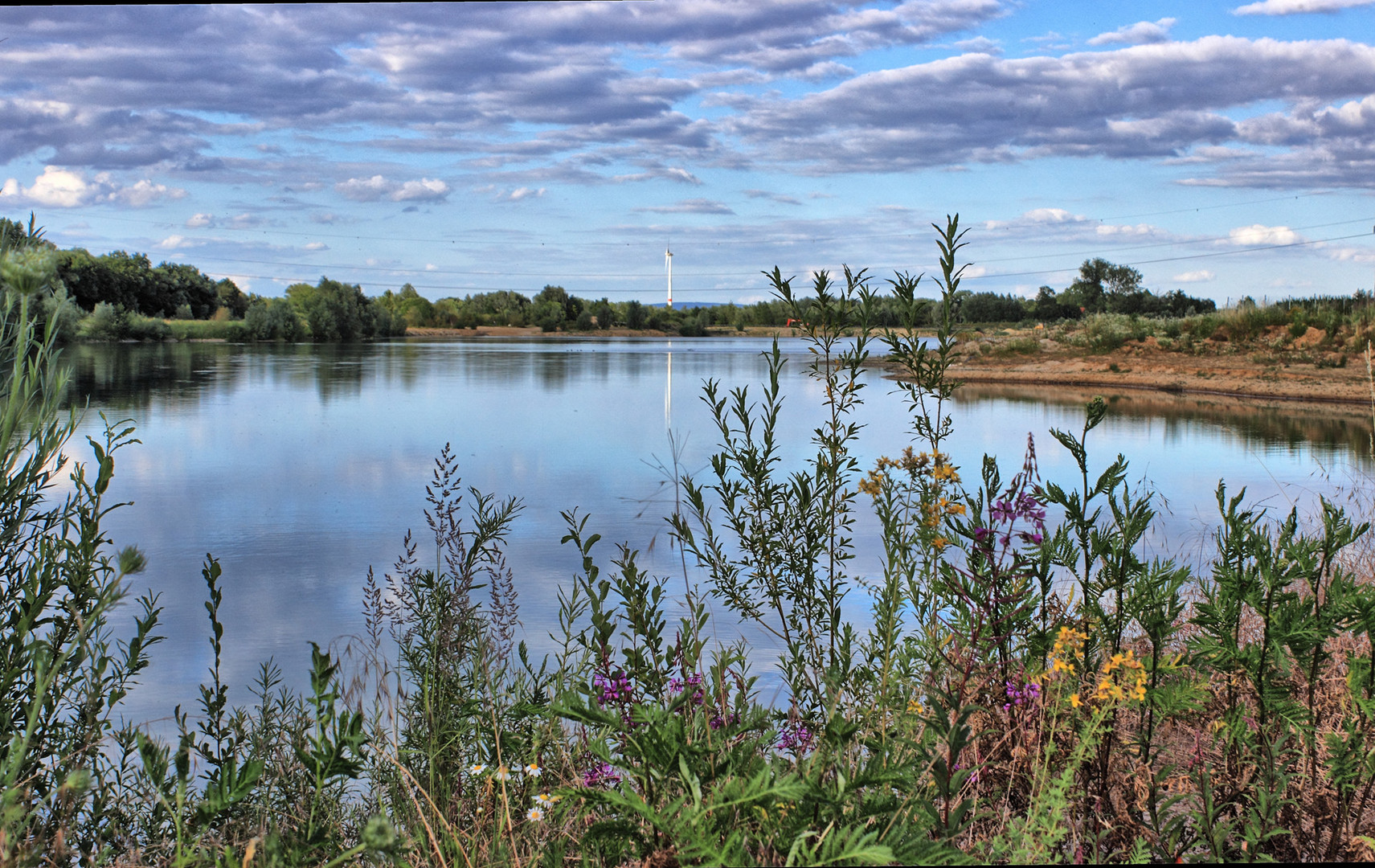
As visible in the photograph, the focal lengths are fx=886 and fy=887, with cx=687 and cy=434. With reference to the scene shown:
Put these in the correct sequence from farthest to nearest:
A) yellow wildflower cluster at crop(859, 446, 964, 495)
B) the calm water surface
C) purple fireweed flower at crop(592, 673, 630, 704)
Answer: the calm water surface, yellow wildflower cluster at crop(859, 446, 964, 495), purple fireweed flower at crop(592, 673, 630, 704)

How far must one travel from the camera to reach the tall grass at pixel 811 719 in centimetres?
147

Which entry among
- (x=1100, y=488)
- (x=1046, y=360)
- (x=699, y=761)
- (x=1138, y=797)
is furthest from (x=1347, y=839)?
(x=1046, y=360)

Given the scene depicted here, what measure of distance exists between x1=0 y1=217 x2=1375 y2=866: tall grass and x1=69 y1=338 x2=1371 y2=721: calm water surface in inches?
24.4

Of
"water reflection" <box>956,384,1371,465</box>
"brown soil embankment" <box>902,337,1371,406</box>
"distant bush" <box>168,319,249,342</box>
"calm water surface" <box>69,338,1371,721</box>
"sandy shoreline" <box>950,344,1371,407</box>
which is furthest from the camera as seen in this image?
"distant bush" <box>168,319,249,342</box>

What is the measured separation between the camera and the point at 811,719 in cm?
215

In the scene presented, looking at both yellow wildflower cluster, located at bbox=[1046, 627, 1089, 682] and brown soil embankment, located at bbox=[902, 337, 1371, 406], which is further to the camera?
brown soil embankment, located at bbox=[902, 337, 1371, 406]

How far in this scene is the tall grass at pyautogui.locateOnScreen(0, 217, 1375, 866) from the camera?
1.47m

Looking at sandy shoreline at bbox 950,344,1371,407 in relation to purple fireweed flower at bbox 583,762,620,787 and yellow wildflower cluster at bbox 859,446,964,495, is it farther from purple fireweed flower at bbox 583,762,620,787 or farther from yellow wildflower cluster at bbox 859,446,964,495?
purple fireweed flower at bbox 583,762,620,787

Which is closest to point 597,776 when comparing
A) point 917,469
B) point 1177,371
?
point 917,469

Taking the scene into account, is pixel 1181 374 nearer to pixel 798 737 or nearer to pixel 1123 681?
pixel 1123 681

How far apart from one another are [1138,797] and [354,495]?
8.36m

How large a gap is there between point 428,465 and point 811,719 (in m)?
9.72

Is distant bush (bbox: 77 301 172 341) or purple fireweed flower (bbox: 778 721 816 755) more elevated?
distant bush (bbox: 77 301 172 341)

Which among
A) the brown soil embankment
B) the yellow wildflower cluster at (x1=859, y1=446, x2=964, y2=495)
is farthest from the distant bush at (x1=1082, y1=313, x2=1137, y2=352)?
the yellow wildflower cluster at (x1=859, y1=446, x2=964, y2=495)
